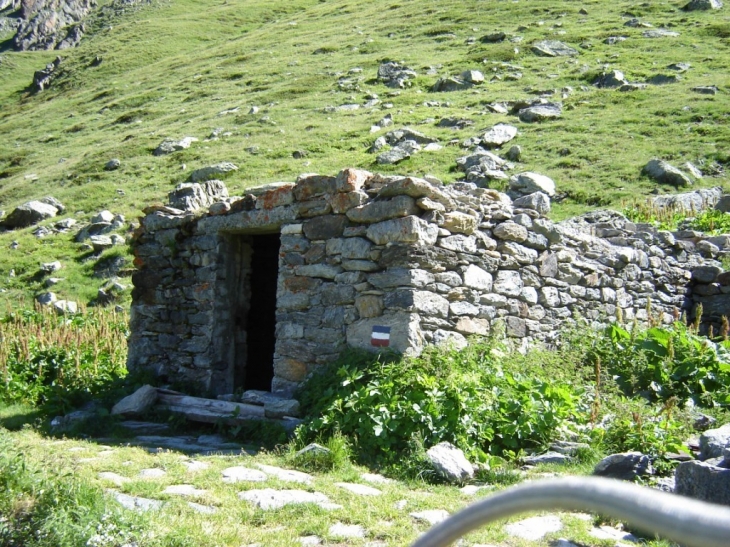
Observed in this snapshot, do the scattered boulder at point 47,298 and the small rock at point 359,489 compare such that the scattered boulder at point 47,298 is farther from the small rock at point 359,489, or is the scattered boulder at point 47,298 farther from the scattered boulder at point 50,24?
the scattered boulder at point 50,24

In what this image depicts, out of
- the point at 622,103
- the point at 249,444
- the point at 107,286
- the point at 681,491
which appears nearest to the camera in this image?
the point at 681,491

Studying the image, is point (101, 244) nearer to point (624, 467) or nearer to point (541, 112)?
point (541, 112)

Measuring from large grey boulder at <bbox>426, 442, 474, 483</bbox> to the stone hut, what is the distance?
138cm

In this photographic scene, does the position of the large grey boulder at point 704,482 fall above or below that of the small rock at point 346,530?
above

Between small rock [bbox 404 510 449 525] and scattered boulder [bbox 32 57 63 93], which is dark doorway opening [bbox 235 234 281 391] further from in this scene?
scattered boulder [bbox 32 57 63 93]

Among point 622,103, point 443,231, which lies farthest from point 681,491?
point 622,103

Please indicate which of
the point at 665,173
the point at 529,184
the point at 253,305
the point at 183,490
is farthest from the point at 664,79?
the point at 183,490

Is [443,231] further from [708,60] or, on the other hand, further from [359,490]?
[708,60]

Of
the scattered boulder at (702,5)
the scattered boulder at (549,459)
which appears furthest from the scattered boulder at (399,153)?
the scattered boulder at (702,5)

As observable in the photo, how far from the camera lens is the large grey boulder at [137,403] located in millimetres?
7785

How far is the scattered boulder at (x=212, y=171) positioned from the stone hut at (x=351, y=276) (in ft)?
39.8

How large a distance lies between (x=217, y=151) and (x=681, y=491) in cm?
2234

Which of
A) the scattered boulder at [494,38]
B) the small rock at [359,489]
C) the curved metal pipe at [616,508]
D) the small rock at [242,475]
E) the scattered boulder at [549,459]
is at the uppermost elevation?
the curved metal pipe at [616,508]

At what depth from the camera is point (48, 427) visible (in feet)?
24.6
